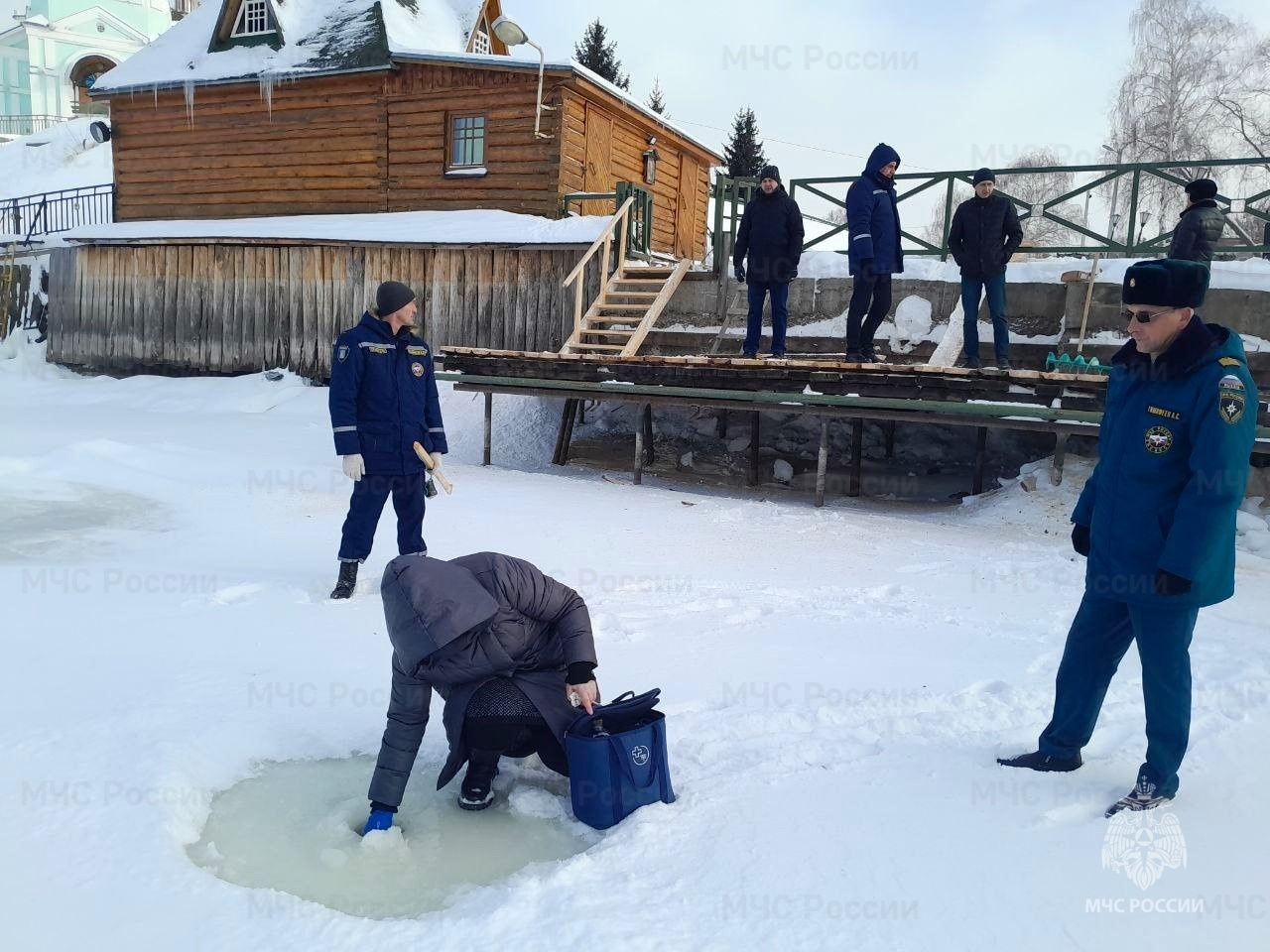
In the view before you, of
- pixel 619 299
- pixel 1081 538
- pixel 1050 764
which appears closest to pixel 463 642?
pixel 1050 764

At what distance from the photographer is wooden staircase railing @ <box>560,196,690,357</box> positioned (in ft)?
38.1

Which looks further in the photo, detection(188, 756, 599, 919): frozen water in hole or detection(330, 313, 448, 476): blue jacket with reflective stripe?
detection(330, 313, 448, 476): blue jacket with reflective stripe

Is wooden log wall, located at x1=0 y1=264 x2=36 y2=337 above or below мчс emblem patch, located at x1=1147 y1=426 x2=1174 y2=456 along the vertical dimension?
above

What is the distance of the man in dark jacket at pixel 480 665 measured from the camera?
9.27 feet

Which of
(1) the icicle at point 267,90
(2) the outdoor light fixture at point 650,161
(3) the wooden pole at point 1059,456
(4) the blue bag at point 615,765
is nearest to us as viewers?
(4) the blue bag at point 615,765

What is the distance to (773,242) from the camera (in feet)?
30.2

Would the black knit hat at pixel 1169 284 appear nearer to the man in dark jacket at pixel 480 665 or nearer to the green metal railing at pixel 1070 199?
the man in dark jacket at pixel 480 665

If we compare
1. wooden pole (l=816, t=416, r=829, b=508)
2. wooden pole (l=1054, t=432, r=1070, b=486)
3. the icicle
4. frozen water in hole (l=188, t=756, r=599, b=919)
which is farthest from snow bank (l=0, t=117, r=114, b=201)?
frozen water in hole (l=188, t=756, r=599, b=919)

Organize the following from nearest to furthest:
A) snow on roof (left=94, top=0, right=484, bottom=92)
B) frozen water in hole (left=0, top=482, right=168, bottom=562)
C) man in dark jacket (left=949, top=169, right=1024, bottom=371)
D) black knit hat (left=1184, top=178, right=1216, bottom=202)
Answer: frozen water in hole (left=0, top=482, right=168, bottom=562)
black knit hat (left=1184, top=178, right=1216, bottom=202)
man in dark jacket (left=949, top=169, right=1024, bottom=371)
snow on roof (left=94, top=0, right=484, bottom=92)

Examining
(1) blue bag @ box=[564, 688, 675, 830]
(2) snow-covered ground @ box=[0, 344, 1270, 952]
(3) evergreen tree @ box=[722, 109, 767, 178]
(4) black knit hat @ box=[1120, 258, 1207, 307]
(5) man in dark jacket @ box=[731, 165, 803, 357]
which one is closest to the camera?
(2) snow-covered ground @ box=[0, 344, 1270, 952]

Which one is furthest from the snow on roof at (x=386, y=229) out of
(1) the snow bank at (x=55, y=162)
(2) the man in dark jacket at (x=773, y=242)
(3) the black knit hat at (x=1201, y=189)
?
(1) the snow bank at (x=55, y=162)

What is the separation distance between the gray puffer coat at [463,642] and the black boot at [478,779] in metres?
0.06

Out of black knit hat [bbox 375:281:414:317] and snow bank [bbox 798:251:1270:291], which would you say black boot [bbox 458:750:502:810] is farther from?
snow bank [bbox 798:251:1270:291]

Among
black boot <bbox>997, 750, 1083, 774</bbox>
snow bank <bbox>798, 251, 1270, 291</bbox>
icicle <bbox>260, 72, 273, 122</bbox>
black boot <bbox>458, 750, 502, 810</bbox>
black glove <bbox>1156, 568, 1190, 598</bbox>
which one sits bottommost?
black boot <bbox>458, 750, 502, 810</bbox>
